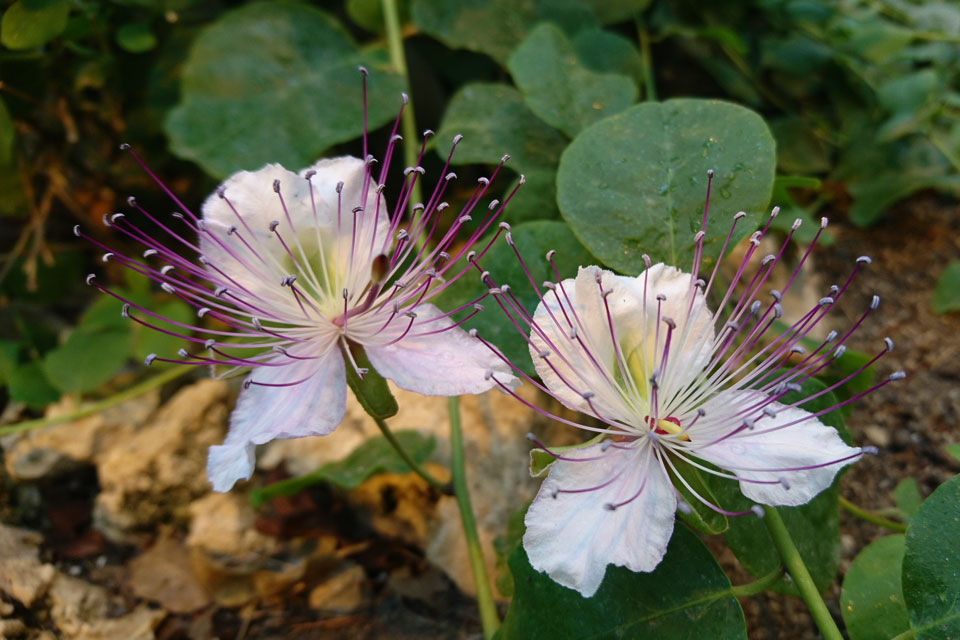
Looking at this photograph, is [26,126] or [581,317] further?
[26,126]

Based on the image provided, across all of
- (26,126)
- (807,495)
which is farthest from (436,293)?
(26,126)

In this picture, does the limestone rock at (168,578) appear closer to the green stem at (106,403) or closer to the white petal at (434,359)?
the green stem at (106,403)

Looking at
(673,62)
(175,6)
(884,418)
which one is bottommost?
(884,418)

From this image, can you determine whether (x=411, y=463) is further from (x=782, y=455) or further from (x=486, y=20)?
(x=486, y=20)

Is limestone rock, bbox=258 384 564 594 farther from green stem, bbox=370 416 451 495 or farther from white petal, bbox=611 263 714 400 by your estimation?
white petal, bbox=611 263 714 400

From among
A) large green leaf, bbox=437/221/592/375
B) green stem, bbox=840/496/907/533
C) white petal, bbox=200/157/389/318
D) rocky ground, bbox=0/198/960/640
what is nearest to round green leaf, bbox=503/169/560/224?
large green leaf, bbox=437/221/592/375

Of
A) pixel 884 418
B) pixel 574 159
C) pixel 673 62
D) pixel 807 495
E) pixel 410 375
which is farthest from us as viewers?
pixel 673 62

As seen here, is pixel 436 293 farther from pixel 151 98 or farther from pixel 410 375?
pixel 151 98

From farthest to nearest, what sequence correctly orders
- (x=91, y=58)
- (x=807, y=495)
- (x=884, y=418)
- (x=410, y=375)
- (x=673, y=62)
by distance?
(x=673, y=62) → (x=91, y=58) → (x=884, y=418) → (x=410, y=375) → (x=807, y=495)
